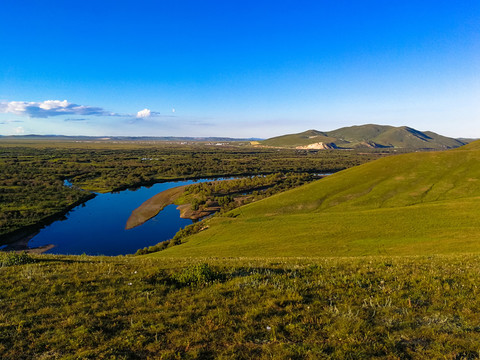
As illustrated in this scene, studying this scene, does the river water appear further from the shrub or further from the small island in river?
the shrub

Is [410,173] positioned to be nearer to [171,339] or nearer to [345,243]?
[345,243]

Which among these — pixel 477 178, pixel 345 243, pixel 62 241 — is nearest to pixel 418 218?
→ pixel 345 243

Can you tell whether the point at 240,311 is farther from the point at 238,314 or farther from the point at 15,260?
the point at 15,260

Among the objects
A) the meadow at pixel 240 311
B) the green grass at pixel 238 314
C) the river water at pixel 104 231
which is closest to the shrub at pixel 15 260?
the meadow at pixel 240 311

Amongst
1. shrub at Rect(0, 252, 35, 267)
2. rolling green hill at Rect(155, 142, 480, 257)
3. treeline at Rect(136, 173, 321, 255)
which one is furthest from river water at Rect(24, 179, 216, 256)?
shrub at Rect(0, 252, 35, 267)

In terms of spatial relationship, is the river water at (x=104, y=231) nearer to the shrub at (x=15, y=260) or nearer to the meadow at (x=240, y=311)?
the shrub at (x=15, y=260)
